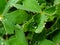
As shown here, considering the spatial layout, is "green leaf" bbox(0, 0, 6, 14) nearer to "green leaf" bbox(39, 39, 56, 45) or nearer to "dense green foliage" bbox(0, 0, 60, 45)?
"dense green foliage" bbox(0, 0, 60, 45)

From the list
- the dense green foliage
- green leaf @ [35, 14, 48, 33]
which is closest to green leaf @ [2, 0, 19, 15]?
the dense green foliage

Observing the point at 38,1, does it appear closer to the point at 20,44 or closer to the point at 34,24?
the point at 34,24

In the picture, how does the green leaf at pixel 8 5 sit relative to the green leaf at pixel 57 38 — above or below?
above

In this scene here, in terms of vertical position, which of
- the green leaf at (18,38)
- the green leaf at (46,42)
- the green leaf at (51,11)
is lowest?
the green leaf at (46,42)

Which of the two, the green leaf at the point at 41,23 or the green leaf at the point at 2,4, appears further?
the green leaf at the point at 2,4

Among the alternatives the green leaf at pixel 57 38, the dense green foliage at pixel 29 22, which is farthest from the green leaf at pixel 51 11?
the green leaf at pixel 57 38

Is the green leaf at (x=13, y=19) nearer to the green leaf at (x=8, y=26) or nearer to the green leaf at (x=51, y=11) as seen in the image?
the green leaf at (x=8, y=26)

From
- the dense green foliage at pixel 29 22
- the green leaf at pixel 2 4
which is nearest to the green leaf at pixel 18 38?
the dense green foliage at pixel 29 22

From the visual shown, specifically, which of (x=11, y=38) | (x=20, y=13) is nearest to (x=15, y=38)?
(x=11, y=38)
